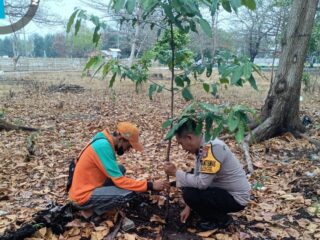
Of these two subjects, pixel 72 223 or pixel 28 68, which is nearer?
pixel 72 223

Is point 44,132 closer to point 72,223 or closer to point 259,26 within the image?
point 72,223

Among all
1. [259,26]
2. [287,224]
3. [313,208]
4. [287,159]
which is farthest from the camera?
[259,26]

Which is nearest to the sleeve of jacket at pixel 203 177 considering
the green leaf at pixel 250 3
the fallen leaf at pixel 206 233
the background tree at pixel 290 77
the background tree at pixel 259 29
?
the fallen leaf at pixel 206 233

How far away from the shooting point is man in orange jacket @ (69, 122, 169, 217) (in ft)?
9.77

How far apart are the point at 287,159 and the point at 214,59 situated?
3094mm

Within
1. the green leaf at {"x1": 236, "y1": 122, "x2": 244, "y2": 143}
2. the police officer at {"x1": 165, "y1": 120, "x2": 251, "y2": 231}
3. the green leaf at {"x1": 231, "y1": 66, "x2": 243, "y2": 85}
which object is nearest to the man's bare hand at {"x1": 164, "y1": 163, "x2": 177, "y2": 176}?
the police officer at {"x1": 165, "y1": 120, "x2": 251, "y2": 231}

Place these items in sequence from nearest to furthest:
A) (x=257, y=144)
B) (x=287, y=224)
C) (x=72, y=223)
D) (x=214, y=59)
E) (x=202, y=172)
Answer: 1. (x=214, y=59)
2. (x=202, y=172)
3. (x=72, y=223)
4. (x=287, y=224)
5. (x=257, y=144)

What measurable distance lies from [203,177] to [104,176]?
0.95 metres

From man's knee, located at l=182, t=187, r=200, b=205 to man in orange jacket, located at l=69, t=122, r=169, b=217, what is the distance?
20 centimetres

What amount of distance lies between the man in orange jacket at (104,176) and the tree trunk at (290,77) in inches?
138

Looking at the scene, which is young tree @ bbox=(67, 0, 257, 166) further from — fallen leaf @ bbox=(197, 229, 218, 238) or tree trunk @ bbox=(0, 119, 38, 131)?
tree trunk @ bbox=(0, 119, 38, 131)

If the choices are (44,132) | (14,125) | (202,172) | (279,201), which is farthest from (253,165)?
(14,125)

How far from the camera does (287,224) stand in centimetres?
327

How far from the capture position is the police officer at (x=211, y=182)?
→ 2.84m
